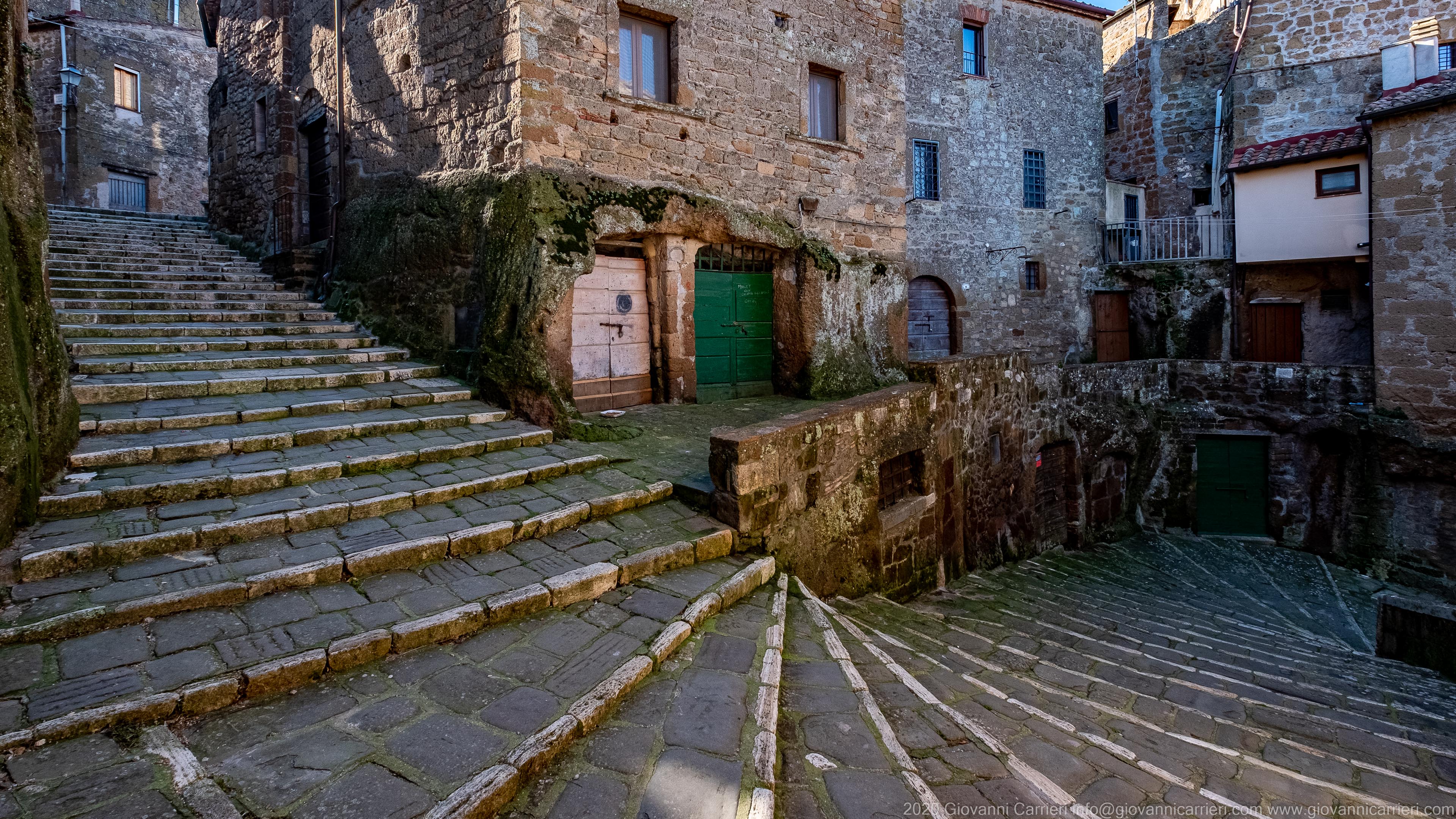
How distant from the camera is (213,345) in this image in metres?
6.94

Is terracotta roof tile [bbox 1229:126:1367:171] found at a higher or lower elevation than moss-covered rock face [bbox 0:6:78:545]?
higher

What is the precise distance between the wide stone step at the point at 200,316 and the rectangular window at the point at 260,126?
13.8 feet

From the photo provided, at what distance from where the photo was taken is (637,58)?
309 inches

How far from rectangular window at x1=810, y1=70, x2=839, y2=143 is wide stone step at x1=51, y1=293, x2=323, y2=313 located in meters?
6.66

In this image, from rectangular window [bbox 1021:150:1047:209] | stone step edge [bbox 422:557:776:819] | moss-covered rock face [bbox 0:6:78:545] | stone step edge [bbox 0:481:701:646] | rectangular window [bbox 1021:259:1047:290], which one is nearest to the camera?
stone step edge [bbox 422:557:776:819]

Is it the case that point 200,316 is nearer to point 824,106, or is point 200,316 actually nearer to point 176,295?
point 176,295

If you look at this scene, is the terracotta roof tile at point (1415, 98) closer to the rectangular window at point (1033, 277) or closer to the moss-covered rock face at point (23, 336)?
the rectangular window at point (1033, 277)

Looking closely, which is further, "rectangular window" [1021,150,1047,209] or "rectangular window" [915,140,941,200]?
"rectangular window" [1021,150,1047,209]

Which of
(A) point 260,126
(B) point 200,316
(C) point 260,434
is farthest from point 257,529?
(A) point 260,126

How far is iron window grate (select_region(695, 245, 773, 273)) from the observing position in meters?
8.76

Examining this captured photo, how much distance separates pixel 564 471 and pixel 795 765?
3268 millimetres

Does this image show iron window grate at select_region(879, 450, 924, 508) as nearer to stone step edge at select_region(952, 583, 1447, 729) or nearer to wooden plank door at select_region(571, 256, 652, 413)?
stone step edge at select_region(952, 583, 1447, 729)

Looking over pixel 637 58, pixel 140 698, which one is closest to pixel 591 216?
pixel 637 58

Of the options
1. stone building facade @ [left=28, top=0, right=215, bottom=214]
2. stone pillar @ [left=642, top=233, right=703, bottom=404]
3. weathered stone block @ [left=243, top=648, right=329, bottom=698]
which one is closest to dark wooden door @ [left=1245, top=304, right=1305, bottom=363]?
stone pillar @ [left=642, top=233, right=703, bottom=404]
